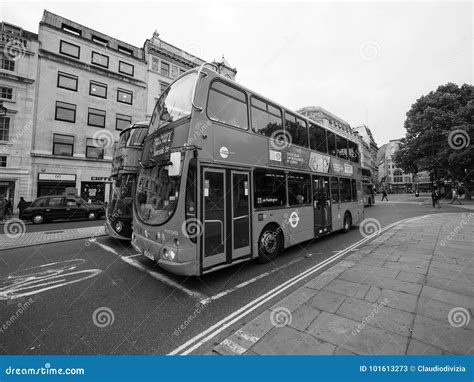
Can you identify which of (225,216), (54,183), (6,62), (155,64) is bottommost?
(225,216)

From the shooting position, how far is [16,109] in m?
19.6

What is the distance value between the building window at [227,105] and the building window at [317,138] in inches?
130

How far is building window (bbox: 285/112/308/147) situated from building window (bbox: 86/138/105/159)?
2325 centimetres

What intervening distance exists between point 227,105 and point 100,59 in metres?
26.6

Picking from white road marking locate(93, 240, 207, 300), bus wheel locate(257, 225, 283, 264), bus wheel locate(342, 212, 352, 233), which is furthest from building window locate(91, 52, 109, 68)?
bus wheel locate(342, 212, 352, 233)

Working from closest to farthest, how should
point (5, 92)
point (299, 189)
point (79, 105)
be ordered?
point (299, 189), point (5, 92), point (79, 105)

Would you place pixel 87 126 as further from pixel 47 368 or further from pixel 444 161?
pixel 444 161

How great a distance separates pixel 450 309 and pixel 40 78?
1186 inches

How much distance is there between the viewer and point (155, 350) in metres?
2.79

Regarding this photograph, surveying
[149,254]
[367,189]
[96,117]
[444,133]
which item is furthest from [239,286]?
[444,133]

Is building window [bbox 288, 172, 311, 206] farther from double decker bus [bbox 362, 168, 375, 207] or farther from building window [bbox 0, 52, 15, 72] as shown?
building window [bbox 0, 52, 15, 72]

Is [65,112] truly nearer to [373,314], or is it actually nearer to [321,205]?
[321,205]

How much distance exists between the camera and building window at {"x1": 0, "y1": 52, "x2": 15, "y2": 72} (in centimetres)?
1931

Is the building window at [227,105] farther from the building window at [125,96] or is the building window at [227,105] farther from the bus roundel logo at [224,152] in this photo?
the building window at [125,96]
